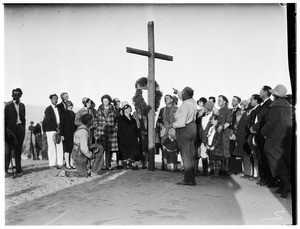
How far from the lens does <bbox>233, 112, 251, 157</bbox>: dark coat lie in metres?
8.14

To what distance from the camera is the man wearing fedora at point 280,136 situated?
631 centimetres

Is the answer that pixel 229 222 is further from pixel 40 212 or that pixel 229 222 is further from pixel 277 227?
pixel 40 212

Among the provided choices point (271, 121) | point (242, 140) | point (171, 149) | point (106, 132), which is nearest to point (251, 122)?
point (242, 140)

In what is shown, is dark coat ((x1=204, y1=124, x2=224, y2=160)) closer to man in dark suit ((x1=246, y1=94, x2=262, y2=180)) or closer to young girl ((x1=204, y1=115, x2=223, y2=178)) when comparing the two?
young girl ((x1=204, y1=115, x2=223, y2=178))

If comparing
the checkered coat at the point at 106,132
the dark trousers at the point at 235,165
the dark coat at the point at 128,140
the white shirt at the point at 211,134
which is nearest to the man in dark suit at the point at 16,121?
the checkered coat at the point at 106,132

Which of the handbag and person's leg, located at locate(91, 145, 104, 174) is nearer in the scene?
person's leg, located at locate(91, 145, 104, 174)

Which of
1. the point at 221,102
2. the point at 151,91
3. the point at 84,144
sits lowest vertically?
the point at 84,144

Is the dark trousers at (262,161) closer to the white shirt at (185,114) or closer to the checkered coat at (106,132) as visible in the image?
the white shirt at (185,114)

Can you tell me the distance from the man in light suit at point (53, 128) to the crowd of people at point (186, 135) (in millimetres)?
26

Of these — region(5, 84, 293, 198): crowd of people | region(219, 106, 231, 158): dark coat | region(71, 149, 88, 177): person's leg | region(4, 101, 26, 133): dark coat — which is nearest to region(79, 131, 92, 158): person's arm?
region(5, 84, 293, 198): crowd of people

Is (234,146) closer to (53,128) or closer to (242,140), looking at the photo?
(242,140)

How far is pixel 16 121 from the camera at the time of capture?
27.3ft

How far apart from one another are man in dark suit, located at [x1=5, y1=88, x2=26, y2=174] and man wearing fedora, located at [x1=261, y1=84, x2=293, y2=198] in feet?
17.1

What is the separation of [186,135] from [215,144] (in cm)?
128
